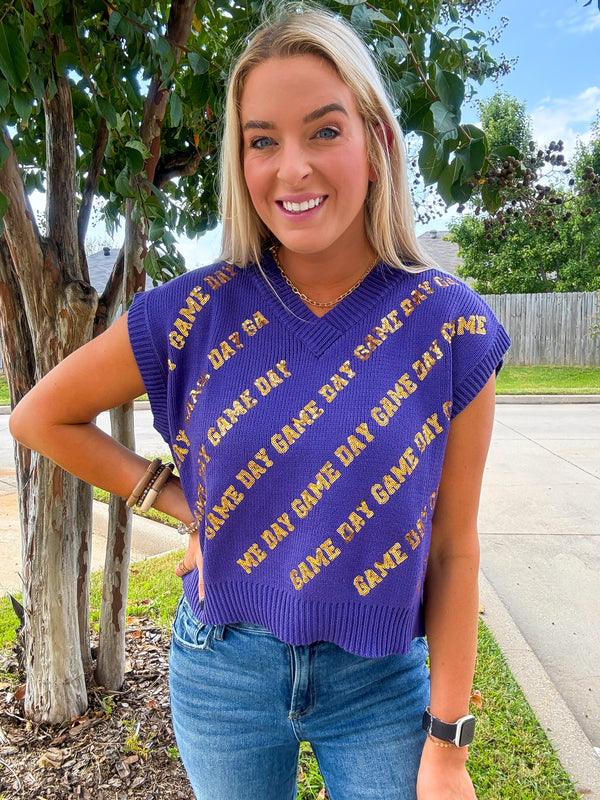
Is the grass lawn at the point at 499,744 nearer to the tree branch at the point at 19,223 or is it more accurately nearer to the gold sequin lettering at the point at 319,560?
the gold sequin lettering at the point at 319,560

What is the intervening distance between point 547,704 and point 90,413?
8.37 ft

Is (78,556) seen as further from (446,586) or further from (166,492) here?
(446,586)

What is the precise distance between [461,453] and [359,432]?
205 millimetres

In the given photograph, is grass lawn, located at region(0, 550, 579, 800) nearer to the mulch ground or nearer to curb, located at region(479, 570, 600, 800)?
curb, located at region(479, 570, 600, 800)

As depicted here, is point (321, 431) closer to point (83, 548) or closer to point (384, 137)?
point (384, 137)

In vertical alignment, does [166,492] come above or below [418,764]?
above

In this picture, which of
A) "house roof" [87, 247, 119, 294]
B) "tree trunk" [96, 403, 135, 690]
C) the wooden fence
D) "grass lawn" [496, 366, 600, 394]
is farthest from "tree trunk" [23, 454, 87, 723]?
"house roof" [87, 247, 119, 294]

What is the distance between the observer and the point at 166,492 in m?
1.45

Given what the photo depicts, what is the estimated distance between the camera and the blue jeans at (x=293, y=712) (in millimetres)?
1202

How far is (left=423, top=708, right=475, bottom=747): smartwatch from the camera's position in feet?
3.85

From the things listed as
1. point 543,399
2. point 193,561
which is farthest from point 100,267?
point 193,561

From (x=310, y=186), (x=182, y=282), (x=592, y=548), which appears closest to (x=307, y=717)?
(x=182, y=282)

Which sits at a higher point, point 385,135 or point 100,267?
point 100,267

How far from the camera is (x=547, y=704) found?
9.44 feet
